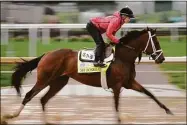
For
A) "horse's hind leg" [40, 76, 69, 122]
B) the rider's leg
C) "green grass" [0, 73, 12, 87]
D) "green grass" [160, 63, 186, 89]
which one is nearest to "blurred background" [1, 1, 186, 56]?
"green grass" [0, 73, 12, 87]

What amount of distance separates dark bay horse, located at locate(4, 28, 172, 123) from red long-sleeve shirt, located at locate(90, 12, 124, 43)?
30 cm

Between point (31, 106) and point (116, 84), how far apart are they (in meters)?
2.14

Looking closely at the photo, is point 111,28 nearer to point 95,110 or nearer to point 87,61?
point 87,61

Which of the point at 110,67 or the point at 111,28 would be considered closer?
the point at 111,28

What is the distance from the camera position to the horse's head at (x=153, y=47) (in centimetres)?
716

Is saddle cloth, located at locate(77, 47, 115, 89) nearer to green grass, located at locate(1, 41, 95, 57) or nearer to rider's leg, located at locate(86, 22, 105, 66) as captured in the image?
rider's leg, located at locate(86, 22, 105, 66)

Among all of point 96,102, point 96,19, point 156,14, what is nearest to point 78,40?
point 156,14

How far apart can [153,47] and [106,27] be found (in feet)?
2.39

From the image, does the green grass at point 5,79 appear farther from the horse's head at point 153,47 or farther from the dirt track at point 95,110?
the horse's head at point 153,47

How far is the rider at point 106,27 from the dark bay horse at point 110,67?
0.24 metres

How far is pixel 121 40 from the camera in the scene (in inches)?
289

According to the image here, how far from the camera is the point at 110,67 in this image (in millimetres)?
7223

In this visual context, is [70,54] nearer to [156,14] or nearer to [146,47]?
[146,47]

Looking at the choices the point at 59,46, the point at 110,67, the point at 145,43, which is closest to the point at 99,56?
the point at 110,67
